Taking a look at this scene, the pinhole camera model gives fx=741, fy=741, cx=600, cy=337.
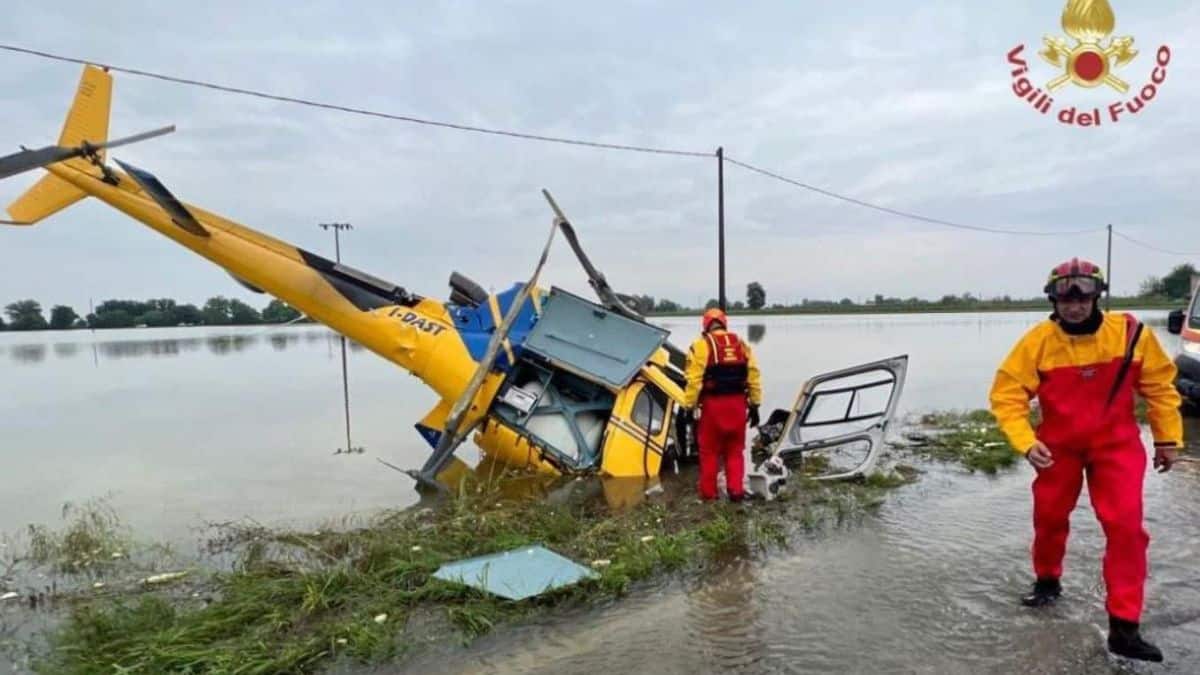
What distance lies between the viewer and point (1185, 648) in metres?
3.23

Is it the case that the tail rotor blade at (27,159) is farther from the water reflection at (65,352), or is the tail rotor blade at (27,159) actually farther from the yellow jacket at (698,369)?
the water reflection at (65,352)

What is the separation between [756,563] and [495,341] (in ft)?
12.8

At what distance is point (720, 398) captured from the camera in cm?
646

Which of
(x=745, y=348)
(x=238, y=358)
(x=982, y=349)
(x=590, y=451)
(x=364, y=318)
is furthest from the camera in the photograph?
(x=238, y=358)

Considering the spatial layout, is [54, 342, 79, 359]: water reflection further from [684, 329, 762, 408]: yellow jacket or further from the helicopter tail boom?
[684, 329, 762, 408]: yellow jacket

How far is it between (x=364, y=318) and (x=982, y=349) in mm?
24857

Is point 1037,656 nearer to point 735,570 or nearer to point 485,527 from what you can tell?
point 735,570

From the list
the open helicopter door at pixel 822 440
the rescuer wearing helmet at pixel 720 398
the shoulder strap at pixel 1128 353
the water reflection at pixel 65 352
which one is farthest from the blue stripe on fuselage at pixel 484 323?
the water reflection at pixel 65 352

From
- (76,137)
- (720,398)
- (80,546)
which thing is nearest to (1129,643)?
(720,398)

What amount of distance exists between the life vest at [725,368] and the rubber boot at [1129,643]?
3.52 m

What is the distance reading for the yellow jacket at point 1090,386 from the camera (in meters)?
3.33

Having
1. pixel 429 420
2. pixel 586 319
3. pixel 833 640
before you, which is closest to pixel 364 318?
pixel 429 420

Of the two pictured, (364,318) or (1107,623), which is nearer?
(1107,623)

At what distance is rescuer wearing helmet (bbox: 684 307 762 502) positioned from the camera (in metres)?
6.45
